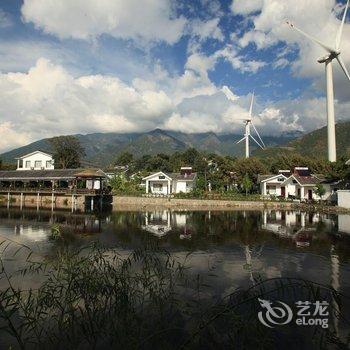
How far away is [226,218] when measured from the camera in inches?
1608

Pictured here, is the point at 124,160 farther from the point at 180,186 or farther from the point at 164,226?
the point at 164,226

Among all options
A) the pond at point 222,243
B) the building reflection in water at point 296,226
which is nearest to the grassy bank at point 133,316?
the pond at point 222,243

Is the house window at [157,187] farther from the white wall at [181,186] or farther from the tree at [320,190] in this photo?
the tree at [320,190]

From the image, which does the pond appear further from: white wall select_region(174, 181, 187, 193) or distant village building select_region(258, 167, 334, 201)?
white wall select_region(174, 181, 187, 193)

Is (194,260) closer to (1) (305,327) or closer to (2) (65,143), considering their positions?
(1) (305,327)

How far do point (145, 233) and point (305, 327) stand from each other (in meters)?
19.9

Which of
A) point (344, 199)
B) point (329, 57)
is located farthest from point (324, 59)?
point (344, 199)

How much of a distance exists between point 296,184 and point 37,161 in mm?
48180

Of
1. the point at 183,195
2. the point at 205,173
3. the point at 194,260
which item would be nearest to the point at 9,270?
the point at 194,260

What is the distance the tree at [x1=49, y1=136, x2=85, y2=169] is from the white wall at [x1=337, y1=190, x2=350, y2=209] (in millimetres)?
62899

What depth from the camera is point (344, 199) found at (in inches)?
1751

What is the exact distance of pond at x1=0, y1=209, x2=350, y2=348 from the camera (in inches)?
633

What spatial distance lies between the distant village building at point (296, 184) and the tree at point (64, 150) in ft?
152

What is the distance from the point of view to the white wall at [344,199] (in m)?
43.9
